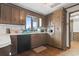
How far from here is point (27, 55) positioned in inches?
40.3

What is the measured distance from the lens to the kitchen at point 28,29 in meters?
0.99

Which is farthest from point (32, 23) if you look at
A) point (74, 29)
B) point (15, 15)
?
Result: point (74, 29)

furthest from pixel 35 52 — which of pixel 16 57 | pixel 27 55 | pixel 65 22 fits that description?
pixel 65 22

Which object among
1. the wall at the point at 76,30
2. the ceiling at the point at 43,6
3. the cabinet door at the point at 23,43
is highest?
the ceiling at the point at 43,6

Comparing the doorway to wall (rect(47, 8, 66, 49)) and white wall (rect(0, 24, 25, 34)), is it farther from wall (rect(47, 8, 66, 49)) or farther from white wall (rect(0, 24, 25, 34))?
white wall (rect(0, 24, 25, 34))

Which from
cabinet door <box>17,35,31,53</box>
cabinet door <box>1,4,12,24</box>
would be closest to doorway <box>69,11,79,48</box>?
cabinet door <box>17,35,31,53</box>

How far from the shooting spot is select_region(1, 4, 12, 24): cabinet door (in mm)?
952

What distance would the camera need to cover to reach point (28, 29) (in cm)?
106

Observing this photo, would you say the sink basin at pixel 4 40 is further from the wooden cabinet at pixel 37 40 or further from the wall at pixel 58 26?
the wall at pixel 58 26

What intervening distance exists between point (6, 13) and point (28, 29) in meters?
0.33

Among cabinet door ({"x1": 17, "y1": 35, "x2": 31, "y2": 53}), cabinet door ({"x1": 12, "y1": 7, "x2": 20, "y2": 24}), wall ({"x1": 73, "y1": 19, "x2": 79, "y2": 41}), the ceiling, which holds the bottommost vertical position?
cabinet door ({"x1": 17, "y1": 35, "x2": 31, "y2": 53})

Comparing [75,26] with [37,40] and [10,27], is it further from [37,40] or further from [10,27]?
[10,27]

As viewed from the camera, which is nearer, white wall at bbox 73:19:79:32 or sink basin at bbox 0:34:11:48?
sink basin at bbox 0:34:11:48

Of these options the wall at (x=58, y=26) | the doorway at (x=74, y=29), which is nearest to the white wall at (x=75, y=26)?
the doorway at (x=74, y=29)
